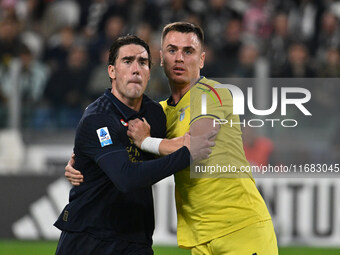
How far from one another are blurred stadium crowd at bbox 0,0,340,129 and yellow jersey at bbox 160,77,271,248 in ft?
15.4

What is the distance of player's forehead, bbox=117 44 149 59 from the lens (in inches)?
195

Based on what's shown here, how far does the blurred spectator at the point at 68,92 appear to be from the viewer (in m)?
10.4

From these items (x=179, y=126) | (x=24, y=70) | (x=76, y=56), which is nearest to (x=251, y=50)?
(x=76, y=56)

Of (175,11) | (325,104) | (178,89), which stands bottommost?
(178,89)

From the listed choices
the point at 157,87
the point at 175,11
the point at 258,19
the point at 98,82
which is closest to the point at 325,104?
the point at 157,87

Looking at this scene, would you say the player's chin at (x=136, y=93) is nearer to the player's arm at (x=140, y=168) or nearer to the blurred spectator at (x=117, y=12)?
the player's arm at (x=140, y=168)

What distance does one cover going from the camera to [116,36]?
38.9 ft

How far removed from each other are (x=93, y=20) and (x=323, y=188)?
540 centimetres

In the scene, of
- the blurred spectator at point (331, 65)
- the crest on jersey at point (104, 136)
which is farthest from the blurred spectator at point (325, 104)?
the crest on jersey at point (104, 136)

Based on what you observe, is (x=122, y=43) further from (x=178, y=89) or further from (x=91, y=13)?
(x=91, y=13)

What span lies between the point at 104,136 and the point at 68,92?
590 centimetres

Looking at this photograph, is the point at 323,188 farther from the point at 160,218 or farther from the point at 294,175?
the point at 160,218

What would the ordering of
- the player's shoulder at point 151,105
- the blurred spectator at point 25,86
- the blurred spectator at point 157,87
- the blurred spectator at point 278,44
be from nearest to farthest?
the player's shoulder at point 151,105
the blurred spectator at point 157,87
the blurred spectator at point 25,86
the blurred spectator at point 278,44

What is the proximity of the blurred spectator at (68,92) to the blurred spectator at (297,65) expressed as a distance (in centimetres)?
299
